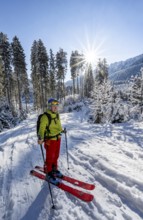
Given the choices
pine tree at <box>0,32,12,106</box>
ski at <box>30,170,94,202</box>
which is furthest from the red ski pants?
pine tree at <box>0,32,12,106</box>

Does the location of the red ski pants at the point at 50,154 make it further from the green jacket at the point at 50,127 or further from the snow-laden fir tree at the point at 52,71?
the snow-laden fir tree at the point at 52,71

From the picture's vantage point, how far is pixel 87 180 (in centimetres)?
577

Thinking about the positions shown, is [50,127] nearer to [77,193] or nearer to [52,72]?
[77,193]

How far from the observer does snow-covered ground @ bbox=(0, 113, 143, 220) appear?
4328mm

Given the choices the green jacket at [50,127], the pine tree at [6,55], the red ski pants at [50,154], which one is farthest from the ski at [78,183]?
the pine tree at [6,55]

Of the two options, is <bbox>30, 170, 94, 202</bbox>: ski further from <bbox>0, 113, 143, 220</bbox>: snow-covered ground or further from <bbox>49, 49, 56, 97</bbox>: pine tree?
<bbox>49, 49, 56, 97</bbox>: pine tree

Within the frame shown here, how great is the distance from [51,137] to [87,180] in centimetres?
161

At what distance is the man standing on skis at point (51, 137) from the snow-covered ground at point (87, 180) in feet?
1.51

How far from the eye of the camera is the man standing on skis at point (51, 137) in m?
6.05

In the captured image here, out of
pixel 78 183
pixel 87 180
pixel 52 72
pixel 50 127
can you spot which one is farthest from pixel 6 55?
pixel 78 183

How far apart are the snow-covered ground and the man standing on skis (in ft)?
1.51

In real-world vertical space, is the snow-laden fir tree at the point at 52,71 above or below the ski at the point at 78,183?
above

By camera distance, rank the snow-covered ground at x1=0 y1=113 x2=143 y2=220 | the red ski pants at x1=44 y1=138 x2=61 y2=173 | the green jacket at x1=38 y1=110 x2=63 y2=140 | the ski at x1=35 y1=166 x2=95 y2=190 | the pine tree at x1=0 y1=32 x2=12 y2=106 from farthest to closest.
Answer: the pine tree at x1=0 y1=32 x2=12 y2=106
the red ski pants at x1=44 y1=138 x2=61 y2=173
the green jacket at x1=38 y1=110 x2=63 y2=140
the ski at x1=35 y1=166 x2=95 y2=190
the snow-covered ground at x1=0 y1=113 x2=143 y2=220

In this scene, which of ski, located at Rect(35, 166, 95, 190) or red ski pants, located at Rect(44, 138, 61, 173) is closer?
ski, located at Rect(35, 166, 95, 190)
